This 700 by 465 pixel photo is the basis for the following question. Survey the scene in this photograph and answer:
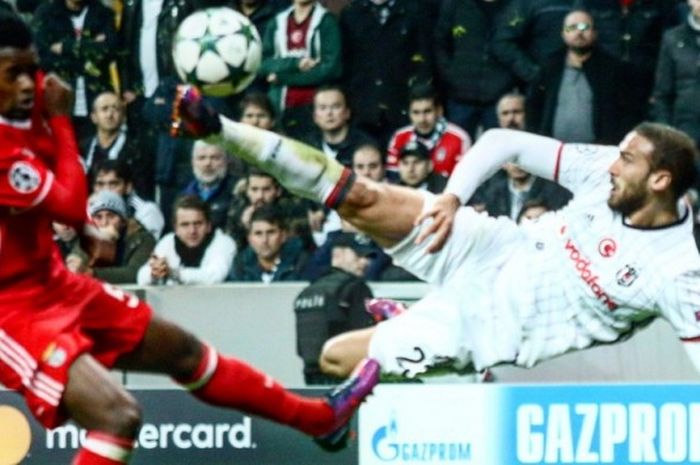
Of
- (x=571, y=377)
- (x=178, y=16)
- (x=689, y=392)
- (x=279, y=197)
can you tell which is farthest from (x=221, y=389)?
(x=178, y=16)

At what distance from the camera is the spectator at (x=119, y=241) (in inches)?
393

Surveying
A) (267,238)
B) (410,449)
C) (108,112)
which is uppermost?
(108,112)

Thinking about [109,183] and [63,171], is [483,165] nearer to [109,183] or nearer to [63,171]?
[63,171]

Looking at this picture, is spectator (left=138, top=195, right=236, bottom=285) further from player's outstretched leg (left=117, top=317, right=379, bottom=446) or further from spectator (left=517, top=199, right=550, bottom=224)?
player's outstretched leg (left=117, top=317, right=379, bottom=446)

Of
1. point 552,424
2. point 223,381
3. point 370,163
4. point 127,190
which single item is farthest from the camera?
point 127,190

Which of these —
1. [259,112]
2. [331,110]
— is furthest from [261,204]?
[331,110]

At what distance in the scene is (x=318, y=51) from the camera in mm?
10602

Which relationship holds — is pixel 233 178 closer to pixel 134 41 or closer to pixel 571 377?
pixel 134 41

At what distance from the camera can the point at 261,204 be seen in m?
10.2

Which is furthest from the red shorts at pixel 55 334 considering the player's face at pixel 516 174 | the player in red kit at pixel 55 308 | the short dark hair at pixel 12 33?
the player's face at pixel 516 174

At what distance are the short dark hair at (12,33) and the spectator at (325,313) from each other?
10.1 feet

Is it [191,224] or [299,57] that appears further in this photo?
[299,57]

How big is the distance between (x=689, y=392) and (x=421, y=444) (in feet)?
3.03

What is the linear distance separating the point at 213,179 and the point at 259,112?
1.45ft
